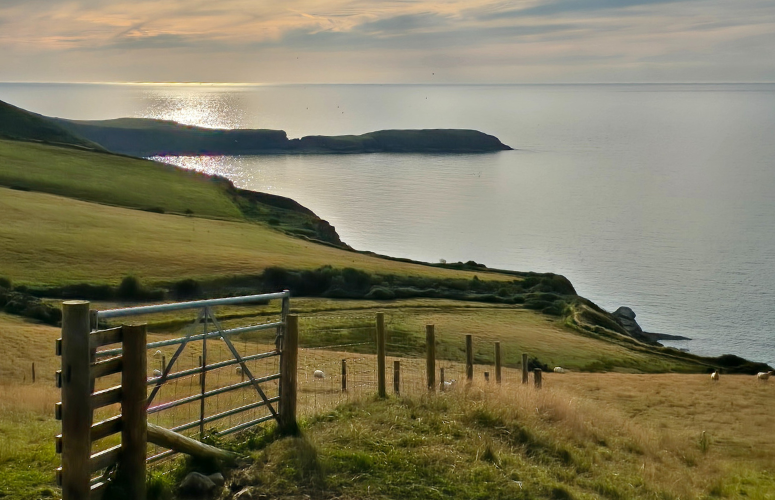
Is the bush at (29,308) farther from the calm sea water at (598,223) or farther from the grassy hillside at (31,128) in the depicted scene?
the grassy hillside at (31,128)

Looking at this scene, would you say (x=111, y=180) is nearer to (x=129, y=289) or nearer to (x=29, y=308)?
(x=129, y=289)

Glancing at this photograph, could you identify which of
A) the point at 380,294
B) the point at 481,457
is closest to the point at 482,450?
the point at 481,457

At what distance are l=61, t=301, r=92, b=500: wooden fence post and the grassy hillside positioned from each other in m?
109

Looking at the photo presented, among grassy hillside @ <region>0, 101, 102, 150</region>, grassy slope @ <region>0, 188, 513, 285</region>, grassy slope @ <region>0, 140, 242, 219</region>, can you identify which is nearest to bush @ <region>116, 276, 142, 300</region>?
grassy slope @ <region>0, 188, 513, 285</region>

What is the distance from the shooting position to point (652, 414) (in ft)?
77.3

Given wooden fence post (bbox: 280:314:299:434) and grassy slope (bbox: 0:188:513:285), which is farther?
grassy slope (bbox: 0:188:513:285)

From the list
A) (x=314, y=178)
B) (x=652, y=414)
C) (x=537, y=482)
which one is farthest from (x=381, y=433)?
(x=314, y=178)

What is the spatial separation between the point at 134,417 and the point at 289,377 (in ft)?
8.51

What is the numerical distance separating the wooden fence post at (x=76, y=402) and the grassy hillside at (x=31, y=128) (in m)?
109

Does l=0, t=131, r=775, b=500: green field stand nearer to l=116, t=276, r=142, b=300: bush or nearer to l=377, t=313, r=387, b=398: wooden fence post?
l=377, t=313, r=387, b=398: wooden fence post

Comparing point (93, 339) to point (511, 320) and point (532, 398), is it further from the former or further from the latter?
point (511, 320)

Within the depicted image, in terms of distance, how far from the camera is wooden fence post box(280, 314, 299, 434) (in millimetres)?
10422

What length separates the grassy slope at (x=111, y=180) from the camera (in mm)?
76812

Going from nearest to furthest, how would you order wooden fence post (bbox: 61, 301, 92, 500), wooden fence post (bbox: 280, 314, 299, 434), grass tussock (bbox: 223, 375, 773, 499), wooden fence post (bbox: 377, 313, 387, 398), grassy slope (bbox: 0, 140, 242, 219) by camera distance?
wooden fence post (bbox: 61, 301, 92, 500) → grass tussock (bbox: 223, 375, 773, 499) → wooden fence post (bbox: 280, 314, 299, 434) → wooden fence post (bbox: 377, 313, 387, 398) → grassy slope (bbox: 0, 140, 242, 219)
